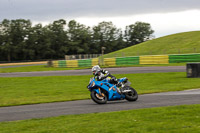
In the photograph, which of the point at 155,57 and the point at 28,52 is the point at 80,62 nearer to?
the point at 155,57

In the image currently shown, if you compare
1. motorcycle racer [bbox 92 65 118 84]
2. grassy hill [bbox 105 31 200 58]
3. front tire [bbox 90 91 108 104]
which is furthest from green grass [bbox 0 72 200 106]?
grassy hill [bbox 105 31 200 58]

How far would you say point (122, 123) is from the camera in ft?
26.1

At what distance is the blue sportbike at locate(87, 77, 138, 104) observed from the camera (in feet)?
40.7

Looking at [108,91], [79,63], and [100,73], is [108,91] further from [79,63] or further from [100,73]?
[79,63]

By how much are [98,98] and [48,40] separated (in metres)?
91.0

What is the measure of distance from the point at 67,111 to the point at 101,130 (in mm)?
3838

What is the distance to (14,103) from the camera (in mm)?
14562

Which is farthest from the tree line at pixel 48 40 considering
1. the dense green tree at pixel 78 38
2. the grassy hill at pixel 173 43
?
the grassy hill at pixel 173 43

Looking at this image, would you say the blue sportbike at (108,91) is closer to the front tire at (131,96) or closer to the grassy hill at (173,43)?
the front tire at (131,96)

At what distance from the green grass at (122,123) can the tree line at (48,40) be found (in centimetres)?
8739

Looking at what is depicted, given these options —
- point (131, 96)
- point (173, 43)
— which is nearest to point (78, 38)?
point (173, 43)

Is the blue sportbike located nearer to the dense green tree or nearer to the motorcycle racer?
the motorcycle racer

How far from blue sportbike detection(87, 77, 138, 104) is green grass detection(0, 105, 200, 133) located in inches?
109

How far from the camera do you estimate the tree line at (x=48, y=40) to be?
96188 mm
